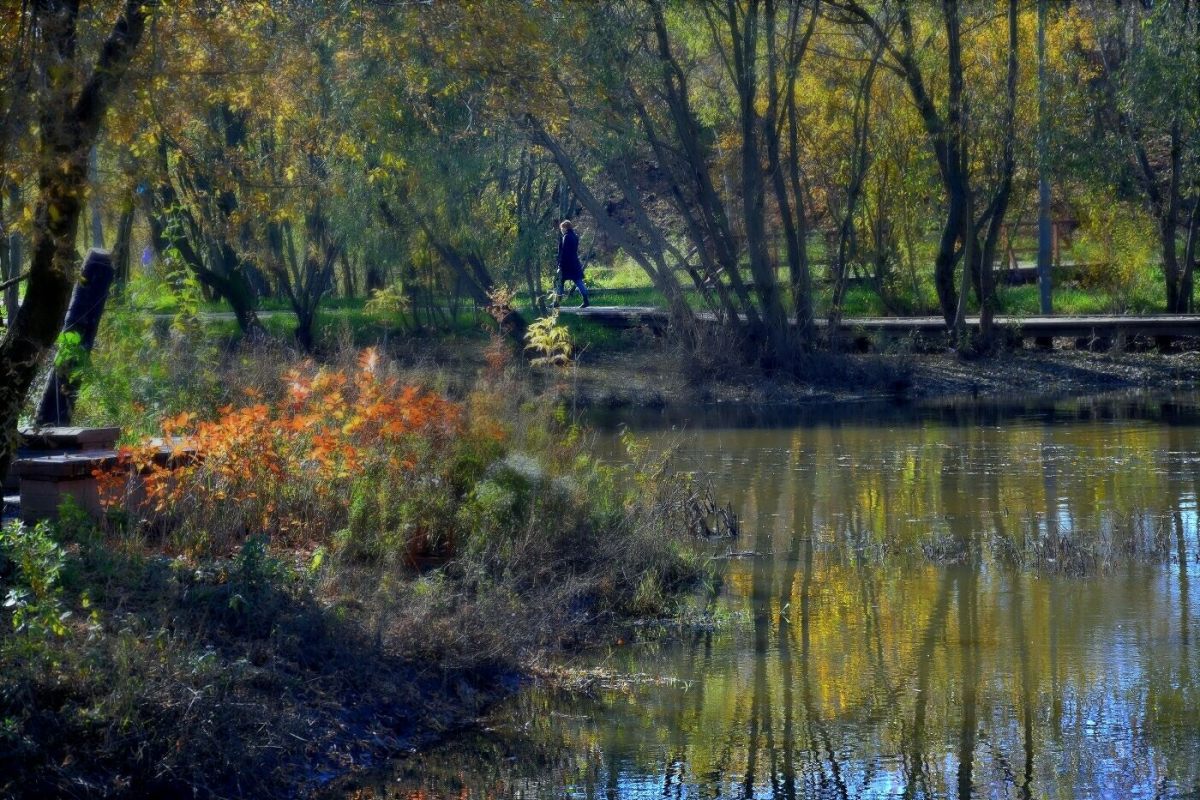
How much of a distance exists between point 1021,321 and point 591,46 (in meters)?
13.5

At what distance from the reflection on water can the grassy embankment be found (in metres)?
0.56

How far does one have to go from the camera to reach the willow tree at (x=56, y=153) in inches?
293

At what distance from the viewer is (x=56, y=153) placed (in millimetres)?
7469

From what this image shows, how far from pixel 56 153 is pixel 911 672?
241 inches

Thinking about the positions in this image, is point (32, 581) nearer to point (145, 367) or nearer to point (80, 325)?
point (80, 325)

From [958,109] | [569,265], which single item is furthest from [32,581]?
[569,265]

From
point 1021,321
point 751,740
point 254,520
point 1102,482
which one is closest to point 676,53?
point 1021,321

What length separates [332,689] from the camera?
8164mm

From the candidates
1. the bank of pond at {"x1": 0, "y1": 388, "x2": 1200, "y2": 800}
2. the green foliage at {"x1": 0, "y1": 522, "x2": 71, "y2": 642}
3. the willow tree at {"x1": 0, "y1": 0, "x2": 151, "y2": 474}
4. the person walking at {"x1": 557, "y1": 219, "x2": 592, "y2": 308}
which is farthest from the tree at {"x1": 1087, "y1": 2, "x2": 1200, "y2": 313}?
the green foliage at {"x1": 0, "y1": 522, "x2": 71, "y2": 642}

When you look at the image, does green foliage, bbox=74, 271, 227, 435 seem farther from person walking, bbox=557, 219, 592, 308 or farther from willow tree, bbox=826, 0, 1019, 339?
willow tree, bbox=826, 0, 1019, 339

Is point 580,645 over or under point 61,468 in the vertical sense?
under

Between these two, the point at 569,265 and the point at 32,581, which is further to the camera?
the point at 569,265

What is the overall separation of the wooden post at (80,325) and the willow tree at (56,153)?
13.8ft

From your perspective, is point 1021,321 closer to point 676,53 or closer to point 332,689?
point 676,53
